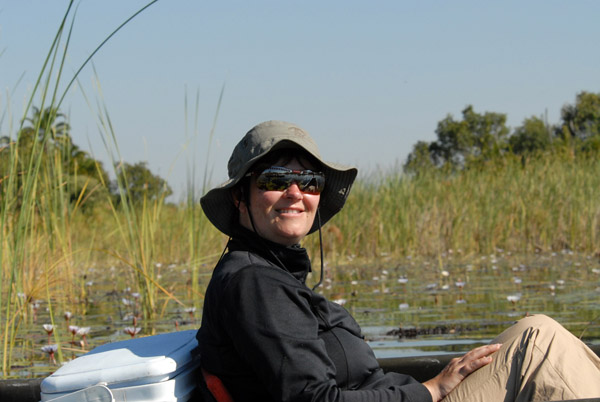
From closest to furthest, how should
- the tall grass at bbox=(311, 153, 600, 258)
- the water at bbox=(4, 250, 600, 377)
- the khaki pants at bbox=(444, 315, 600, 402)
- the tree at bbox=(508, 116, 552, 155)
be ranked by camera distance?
1. the khaki pants at bbox=(444, 315, 600, 402)
2. the water at bbox=(4, 250, 600, 377)
3. the tall grass at bbox=(311, 153, 600, 258)
4. the tree at bbox=(508, 116, 552, 155)

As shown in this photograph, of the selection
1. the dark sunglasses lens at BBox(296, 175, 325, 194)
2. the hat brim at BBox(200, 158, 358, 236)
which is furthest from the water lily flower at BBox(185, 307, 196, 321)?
the dark sunglasses lens at BBox(296, 175, 325, 194)

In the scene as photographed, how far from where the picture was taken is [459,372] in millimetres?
2398

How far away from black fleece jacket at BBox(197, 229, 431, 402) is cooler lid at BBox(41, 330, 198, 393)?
0.32ft

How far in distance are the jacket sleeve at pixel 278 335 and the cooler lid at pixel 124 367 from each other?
24 centimetres

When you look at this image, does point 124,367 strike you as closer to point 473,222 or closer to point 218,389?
point 218,389

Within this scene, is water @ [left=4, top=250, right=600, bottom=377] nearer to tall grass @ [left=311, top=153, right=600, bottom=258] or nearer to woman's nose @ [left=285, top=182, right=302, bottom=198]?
tall grass @ [left=311, top=153, right=600, bottom=258]

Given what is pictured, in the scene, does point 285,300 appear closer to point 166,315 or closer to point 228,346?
point 228,346

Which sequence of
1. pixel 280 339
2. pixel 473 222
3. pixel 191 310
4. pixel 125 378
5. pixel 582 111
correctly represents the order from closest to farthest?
pixel 280 339 < pixel 125 378 < pixel 191 310 < pixel 473 222 < pixel 582 111

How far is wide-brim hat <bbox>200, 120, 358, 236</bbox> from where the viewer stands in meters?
2.29

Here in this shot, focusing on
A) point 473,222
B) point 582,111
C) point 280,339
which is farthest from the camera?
point 582,111

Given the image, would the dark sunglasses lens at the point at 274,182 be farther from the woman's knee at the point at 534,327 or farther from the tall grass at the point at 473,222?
the tall grass at the point at 473,222

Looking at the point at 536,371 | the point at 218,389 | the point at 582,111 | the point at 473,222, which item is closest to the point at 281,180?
the point at 218,389

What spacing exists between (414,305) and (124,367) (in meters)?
4.29

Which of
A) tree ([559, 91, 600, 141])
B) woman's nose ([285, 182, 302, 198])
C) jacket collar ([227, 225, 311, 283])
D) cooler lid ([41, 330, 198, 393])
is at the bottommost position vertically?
cooler lid ([41, 330, 198, 393])
